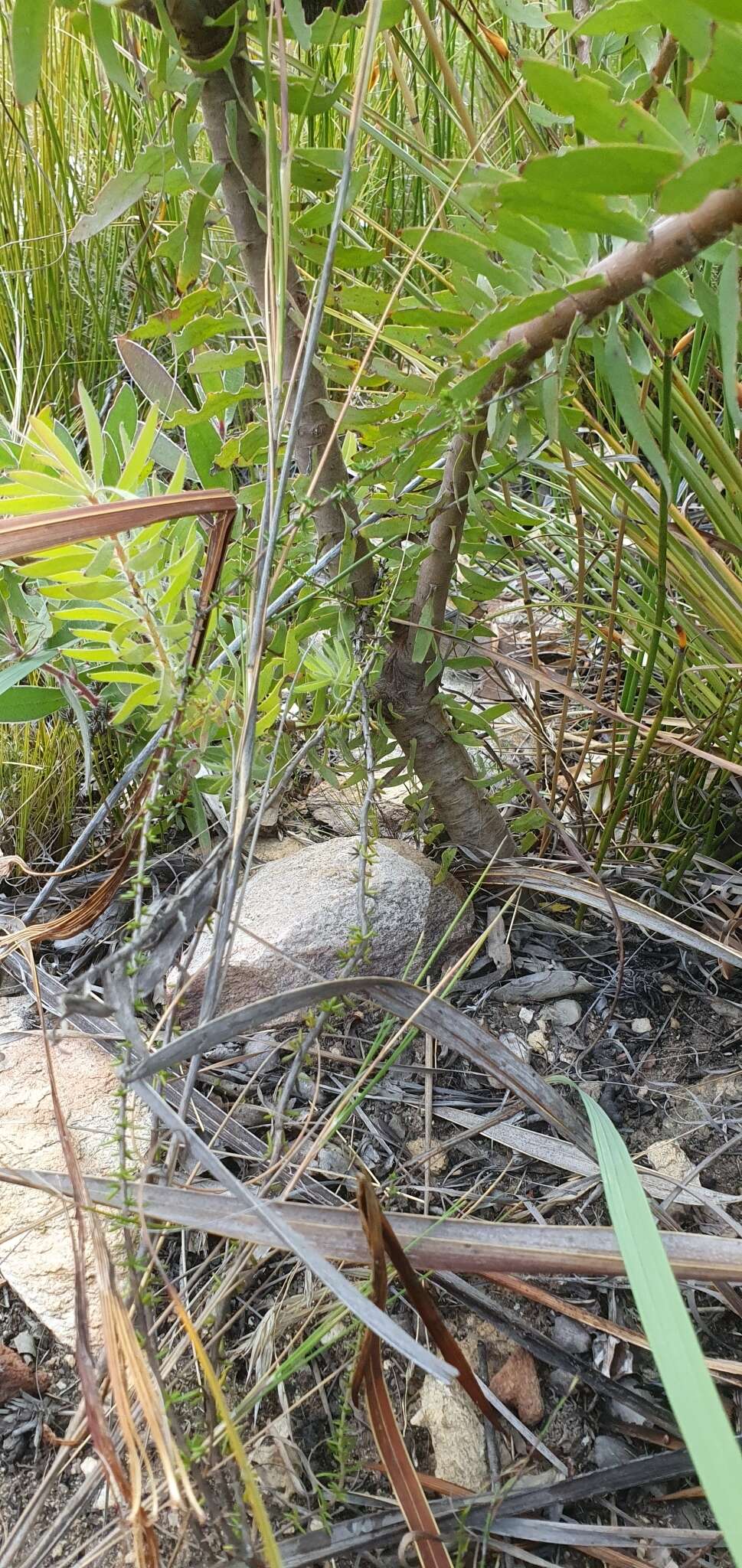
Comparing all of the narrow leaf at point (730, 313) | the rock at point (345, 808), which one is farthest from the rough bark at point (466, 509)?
the rock at point (345, 808)

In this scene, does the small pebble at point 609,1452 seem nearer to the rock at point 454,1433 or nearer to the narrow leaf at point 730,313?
the rock at point 454,1433

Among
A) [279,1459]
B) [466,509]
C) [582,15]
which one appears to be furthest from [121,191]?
[279,1459]

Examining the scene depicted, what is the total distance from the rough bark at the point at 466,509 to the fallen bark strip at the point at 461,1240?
443 mm

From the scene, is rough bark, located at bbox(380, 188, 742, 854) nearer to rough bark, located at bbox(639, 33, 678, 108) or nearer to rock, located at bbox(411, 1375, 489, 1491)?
rough bark, located at bbox(639, 33, 678, 108)

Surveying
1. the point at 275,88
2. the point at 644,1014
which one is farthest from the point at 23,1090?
the point at 275,88

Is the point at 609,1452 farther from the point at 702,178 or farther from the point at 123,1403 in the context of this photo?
the point at 702,178

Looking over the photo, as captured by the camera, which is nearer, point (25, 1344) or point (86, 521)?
point (86, 521)

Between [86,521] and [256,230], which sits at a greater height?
[256,230]

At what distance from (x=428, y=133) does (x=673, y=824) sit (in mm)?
1179

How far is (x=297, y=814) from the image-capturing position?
1107 mm

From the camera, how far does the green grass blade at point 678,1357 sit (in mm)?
316

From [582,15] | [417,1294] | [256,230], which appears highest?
[582,15]

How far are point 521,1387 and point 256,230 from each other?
778 millimetres

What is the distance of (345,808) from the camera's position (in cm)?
106
